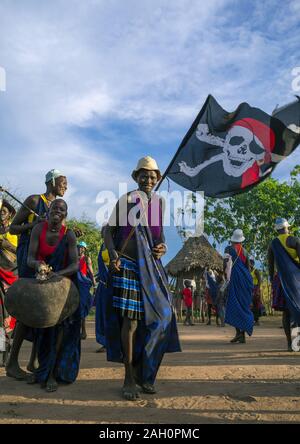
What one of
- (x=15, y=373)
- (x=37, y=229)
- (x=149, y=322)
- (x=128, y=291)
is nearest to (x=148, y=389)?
(x=149, y=322)

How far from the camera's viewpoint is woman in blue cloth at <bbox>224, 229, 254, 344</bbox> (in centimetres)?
845

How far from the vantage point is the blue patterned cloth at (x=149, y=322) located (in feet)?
14.0

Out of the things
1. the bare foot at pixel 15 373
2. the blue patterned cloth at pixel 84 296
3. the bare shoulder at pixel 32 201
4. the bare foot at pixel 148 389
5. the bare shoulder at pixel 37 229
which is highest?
the bare shoulder at pixel 32 201

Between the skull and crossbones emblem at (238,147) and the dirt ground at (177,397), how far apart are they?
2.44 metres

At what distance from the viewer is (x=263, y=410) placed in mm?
3580

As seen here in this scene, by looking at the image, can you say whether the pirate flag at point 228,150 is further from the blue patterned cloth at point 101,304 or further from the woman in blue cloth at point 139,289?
the blue patterned cloth at point 101,304

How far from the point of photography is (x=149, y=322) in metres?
4.25

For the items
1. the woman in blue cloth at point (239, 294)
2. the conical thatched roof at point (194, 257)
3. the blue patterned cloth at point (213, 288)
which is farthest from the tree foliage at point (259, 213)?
the woman in blue cloth at point (239, 294)

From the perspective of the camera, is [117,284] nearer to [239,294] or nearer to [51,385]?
[51,385]

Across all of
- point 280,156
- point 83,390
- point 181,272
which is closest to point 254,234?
point 181,272

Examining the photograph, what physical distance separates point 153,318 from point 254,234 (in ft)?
74.8

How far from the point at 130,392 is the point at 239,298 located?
5040 millimetres

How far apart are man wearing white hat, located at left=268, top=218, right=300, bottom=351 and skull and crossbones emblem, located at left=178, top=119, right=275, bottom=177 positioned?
5.84 ft

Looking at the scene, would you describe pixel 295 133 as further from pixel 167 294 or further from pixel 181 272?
pixel 181 272
